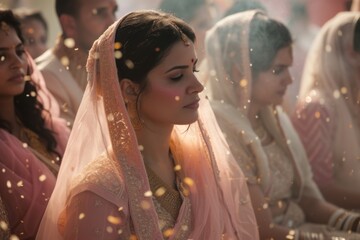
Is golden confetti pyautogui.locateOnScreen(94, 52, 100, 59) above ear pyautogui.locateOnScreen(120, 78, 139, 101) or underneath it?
above

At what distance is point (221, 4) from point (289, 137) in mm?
1880

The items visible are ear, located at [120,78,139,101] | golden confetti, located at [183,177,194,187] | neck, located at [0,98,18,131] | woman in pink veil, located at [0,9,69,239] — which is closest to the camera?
ear, located at [120,78,139,101]

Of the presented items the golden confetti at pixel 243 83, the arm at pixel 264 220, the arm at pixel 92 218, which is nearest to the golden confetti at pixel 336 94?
the golden confetti at pixel 243 83

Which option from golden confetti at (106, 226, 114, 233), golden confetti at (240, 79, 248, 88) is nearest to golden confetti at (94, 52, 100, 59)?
golden confetti at (106, 226, 114, 233)

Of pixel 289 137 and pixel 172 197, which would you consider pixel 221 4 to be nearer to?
pixel 289 137

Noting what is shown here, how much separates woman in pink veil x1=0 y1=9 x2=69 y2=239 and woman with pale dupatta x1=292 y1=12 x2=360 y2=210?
1501 millimetres

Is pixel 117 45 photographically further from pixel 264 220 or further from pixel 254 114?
pixel 254 114

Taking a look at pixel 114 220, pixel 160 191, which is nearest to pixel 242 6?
pixel 160 191

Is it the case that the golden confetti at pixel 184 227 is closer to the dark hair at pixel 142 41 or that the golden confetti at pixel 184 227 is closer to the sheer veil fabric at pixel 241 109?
the dark hair at pixel 142 41

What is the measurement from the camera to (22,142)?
3.31 meters

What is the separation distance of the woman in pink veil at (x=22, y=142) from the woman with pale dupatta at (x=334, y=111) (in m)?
1.50

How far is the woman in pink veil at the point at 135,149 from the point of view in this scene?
254cm

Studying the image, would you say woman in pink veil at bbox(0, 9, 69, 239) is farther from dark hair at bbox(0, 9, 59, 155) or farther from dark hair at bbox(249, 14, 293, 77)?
dark hair at bbox(249, 14, 293, 77)

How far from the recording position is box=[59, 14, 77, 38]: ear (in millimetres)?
4473
